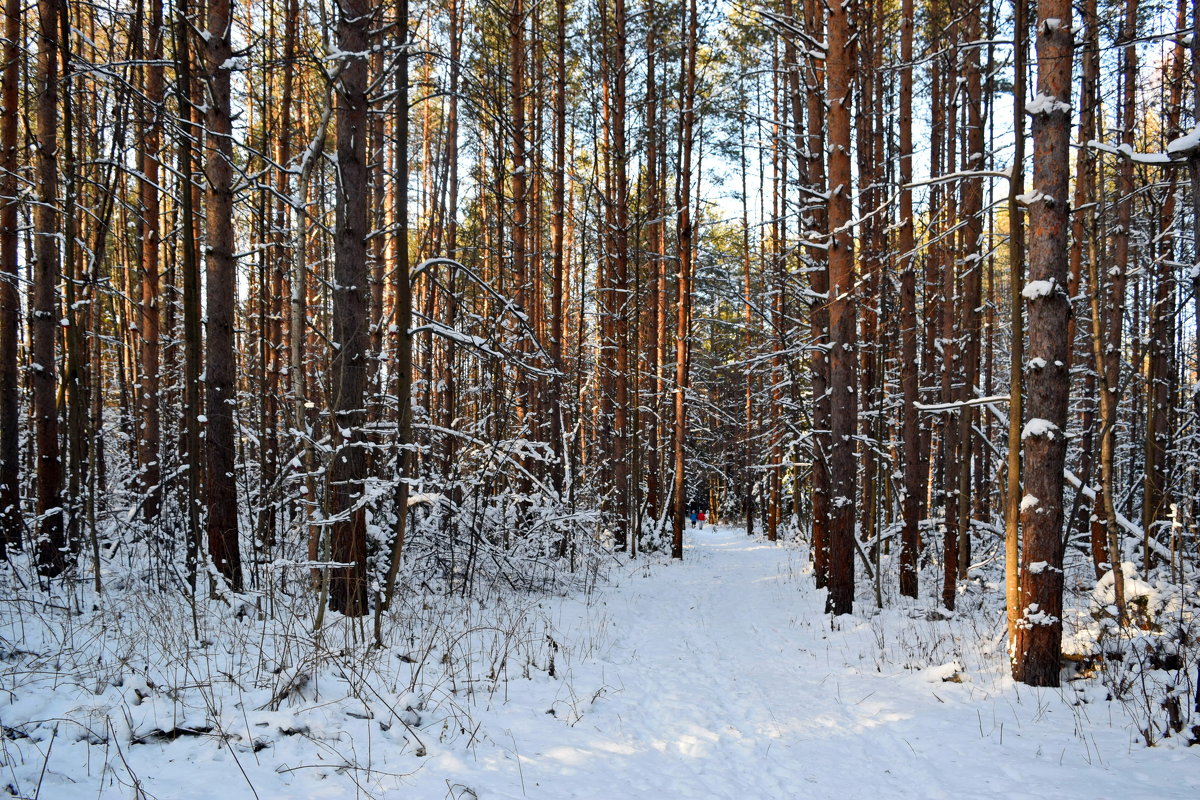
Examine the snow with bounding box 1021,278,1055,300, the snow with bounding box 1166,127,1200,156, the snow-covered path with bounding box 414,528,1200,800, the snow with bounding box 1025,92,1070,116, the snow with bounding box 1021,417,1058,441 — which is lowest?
the snow-covered path with bounding box 414,528,1200,800

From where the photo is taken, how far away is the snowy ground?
10.4ft

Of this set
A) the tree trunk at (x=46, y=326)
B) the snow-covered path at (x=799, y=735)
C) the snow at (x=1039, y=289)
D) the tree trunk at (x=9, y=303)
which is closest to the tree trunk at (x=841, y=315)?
the snow-covered path at (x=799, y=735)

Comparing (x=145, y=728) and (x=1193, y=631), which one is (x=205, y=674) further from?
(x=1193, y=631)

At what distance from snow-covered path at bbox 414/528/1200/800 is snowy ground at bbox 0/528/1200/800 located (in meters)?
0.02

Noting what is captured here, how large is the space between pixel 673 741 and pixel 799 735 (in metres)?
0.95

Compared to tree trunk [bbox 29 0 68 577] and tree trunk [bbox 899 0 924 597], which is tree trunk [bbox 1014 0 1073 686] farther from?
tree trunk [bbox 29 0 68 577]

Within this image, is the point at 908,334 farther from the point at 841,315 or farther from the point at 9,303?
the point at 9,303

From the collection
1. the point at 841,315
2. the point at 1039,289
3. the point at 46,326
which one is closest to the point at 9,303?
the point at 46,326

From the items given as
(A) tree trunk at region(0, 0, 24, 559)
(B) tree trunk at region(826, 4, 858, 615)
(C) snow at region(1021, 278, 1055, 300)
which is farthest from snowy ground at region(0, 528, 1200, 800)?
(A) tree trunk at region(0, 0, 24, 559)

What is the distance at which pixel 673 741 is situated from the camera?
14.2 ft

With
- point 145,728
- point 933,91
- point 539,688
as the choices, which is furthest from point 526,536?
point 933,91

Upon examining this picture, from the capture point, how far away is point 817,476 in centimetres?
1016

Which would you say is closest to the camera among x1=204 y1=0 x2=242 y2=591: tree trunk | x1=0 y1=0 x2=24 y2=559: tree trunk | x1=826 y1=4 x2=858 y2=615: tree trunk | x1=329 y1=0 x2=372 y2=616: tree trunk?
x1=329 y1=0 x2=372 y2=616: tree trunk

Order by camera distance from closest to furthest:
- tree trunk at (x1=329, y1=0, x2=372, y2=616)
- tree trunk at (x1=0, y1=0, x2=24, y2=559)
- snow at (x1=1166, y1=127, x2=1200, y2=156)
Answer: snow at (x1=1166, y1=127, x2=1200, y2=156) → tree trunk at (x1=329, y1=0, x2=372, y2=616) → tree trunk at (x1=0, y1=0, x2=24, y2=559)
